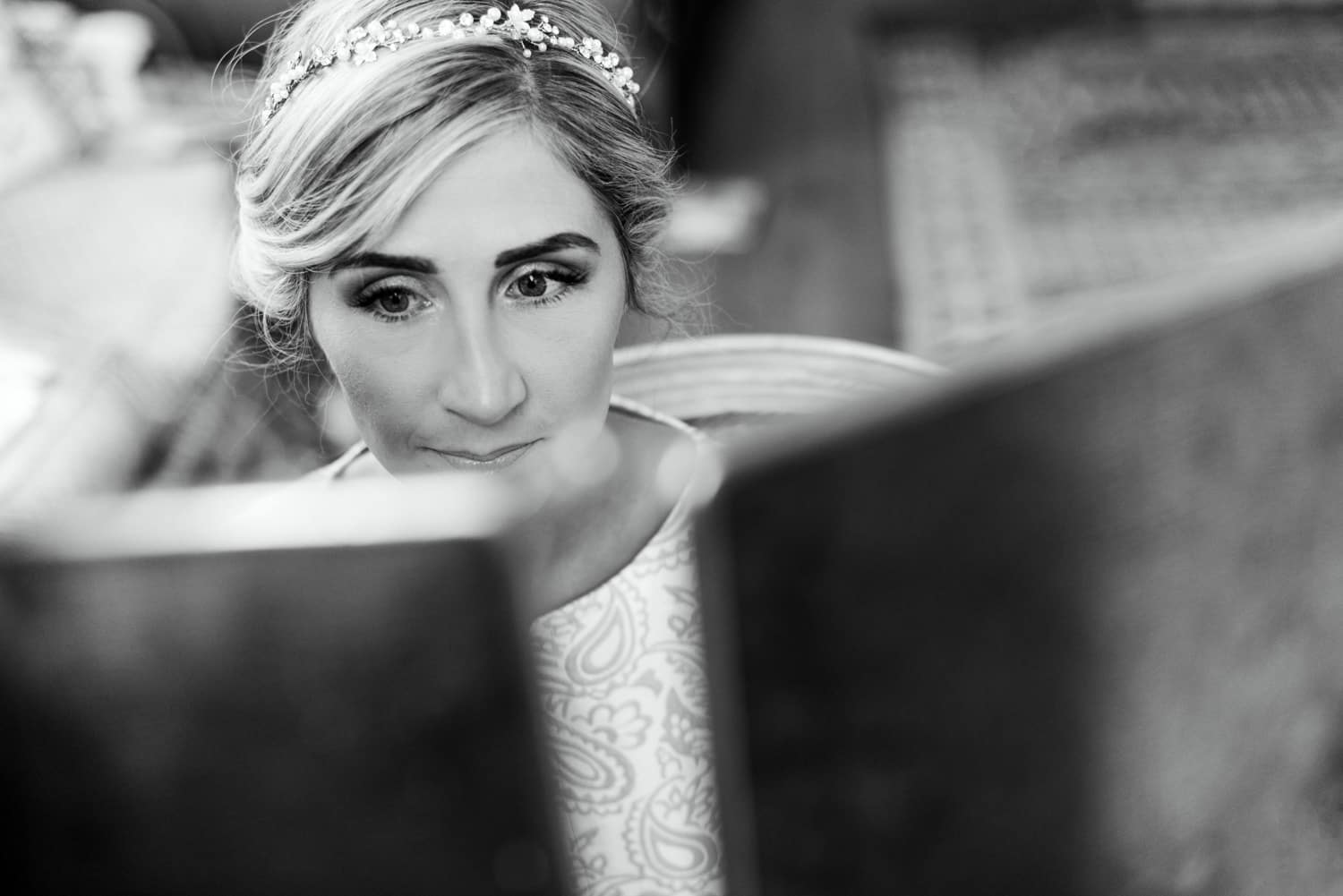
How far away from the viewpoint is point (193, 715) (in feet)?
0.79

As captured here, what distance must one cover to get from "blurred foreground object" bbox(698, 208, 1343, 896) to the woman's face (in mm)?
409

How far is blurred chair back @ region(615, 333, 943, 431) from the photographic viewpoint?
114 centimetres

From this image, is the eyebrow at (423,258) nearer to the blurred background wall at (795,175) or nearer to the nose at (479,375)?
the nose at (479,375)

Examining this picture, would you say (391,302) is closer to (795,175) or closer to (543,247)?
(543,247)

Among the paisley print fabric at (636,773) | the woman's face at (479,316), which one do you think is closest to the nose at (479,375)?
the woman's face at (479,316)

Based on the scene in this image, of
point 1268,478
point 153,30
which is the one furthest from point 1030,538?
point 153,30

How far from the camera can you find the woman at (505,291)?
69 cm

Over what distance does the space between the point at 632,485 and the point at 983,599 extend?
364 mm

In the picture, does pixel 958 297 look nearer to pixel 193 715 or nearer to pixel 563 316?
pixel 563 316

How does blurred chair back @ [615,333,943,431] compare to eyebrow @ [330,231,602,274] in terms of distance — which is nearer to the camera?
eyebrow @ [330,231,602,274]

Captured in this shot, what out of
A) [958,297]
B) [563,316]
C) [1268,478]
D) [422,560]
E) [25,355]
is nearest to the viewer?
[422,560]

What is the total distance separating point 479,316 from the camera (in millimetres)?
709

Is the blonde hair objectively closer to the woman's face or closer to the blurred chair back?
the woman's face

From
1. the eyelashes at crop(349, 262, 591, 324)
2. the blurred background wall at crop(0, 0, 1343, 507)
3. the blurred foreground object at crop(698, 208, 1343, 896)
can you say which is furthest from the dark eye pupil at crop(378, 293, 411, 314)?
the blurred foreground object at crop(698, 208, 1343, 896)
